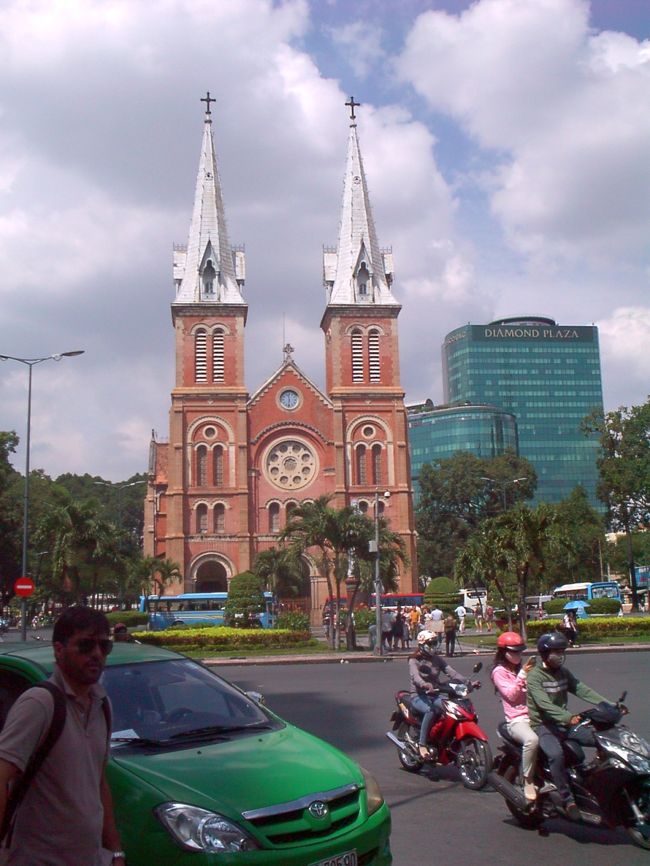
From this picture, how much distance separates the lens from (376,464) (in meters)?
57.7

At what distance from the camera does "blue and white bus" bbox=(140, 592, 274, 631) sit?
4697 centimetres

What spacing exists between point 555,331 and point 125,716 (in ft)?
472

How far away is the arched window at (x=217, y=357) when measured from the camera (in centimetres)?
5794

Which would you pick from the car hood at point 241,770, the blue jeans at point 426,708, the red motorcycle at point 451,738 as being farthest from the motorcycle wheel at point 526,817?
the car hood at point 241,770

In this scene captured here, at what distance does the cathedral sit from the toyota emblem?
165 ft

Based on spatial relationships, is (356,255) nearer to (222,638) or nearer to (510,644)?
(222,638)

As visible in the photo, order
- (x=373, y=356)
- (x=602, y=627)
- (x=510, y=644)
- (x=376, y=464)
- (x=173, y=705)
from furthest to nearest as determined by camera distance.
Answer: (x=373, y=356) < (x=376, y=464) < (x=602, y=627) < (x=510, y=644) < (x=173, y=705)

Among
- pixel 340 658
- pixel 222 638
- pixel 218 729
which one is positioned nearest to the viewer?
pixel 218 729

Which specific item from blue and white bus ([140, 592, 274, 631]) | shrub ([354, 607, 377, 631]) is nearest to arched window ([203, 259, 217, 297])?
blue and white bus ([140, 592, 274, 631])

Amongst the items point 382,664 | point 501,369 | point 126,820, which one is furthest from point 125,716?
point 501,369

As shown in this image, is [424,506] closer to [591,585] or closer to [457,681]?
[591,585]

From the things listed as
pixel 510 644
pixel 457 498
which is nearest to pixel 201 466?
pixel 457 498

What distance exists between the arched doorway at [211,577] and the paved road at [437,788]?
3555cm

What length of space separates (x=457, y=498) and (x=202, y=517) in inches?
1078
